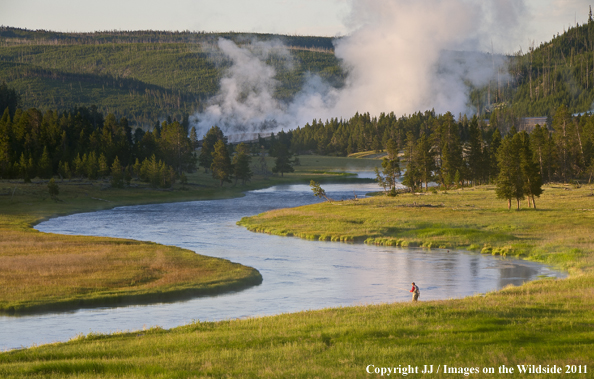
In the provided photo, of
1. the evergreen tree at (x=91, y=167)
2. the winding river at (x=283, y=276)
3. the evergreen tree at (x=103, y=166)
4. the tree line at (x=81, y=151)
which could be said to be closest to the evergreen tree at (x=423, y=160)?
the winding river at (x=283, y=276)

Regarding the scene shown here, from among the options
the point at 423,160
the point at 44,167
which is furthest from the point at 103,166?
the point at 423,160

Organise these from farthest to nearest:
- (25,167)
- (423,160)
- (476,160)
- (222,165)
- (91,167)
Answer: (222,165) < (476,160) < (91,167) < (423,160) < (25,167)

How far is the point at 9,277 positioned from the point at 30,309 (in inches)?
299

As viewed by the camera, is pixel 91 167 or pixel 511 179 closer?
pixel 511 179

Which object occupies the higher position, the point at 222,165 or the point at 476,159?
the point at 222,165

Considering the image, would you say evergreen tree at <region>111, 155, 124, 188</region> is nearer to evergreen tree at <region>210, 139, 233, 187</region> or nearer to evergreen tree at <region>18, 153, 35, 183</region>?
evergreen tree at <region>18, 153, 35, 183</region>

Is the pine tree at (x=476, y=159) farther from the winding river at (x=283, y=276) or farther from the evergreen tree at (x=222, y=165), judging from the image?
the winding river at (x=283, y=276)

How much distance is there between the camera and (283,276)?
42.2 m

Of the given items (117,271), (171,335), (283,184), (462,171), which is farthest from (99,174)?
(171,335)

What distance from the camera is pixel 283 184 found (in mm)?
169000

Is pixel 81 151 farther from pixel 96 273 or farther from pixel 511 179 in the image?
pixel 96 273

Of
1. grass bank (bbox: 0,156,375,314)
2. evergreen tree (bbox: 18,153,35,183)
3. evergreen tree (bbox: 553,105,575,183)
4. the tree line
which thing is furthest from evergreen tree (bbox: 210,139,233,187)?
evergreen tree (bbox: 553,105,575,183)

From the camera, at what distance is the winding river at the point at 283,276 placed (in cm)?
2891

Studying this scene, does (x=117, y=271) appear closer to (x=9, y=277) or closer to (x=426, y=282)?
(x=9, y=277)
